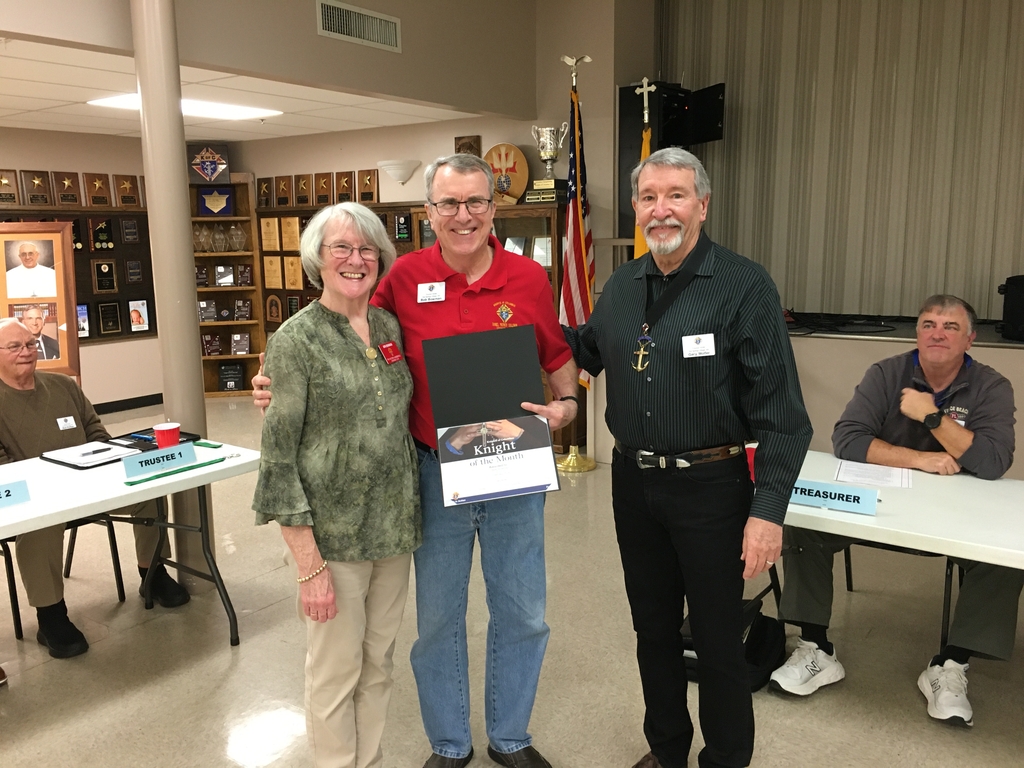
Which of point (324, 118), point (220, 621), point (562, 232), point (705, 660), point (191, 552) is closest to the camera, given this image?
point (705, 660)

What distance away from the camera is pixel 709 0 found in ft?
19.8

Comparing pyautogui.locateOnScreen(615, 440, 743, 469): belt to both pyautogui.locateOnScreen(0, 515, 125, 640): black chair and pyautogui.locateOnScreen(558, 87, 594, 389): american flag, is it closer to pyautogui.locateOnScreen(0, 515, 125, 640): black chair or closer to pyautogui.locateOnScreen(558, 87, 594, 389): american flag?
pyautogui.locateOnScreen(0, 515, 125, 640): black chair

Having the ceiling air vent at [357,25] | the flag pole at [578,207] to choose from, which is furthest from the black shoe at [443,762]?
→ the ceiling air vent at [357,25]

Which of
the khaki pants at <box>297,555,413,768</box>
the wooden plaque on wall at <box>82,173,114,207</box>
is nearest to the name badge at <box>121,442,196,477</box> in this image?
the khaki pants at <box>297,555,413,768</box>

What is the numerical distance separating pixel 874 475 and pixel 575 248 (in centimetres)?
301

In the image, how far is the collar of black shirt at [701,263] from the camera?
1.93m

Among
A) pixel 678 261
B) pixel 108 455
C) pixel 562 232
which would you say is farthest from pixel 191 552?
pixel 562 232

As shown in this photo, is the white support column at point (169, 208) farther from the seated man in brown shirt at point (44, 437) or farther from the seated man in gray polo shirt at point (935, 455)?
the seated man in gray polo shirt at point (935, 455)

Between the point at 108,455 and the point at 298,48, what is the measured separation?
240cm

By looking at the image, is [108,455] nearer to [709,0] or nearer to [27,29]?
[27,29]

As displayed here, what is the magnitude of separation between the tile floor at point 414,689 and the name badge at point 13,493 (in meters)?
0.75

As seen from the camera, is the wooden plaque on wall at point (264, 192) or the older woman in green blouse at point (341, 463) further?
the wooden plaque on wall at point (264, 192)

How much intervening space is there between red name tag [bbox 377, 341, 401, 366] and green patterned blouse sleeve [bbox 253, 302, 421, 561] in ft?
0.04

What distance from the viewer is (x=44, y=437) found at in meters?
3.37
